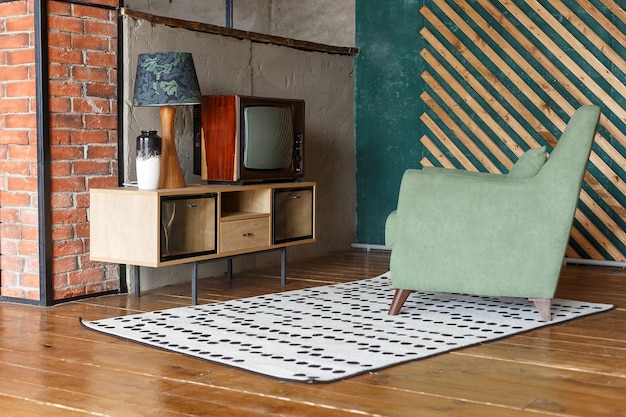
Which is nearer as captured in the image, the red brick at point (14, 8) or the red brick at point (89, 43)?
the red brick at point (14, 8)

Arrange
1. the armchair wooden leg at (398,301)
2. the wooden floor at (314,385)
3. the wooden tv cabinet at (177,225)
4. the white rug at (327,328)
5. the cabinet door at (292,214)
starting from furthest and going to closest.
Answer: the cabinet door at (292,214) < the wooden tv cabinet at (177,225) < the armchair wooden leg at (398,301) < the white rug at (327,328) < the wooden floor at (314,385)

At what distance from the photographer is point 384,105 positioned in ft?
19.2

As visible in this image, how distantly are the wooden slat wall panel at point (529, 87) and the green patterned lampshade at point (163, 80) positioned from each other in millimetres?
2278

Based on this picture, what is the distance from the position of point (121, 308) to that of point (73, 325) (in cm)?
40

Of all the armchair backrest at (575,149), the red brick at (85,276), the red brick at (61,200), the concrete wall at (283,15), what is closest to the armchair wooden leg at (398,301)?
the armchair backrest at (575,149)

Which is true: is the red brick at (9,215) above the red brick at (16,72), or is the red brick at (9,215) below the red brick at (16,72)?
below

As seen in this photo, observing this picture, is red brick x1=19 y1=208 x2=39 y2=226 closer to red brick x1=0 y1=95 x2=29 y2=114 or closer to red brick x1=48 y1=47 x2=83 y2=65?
red brick x1=0 y1=95 x2=29 y2=114

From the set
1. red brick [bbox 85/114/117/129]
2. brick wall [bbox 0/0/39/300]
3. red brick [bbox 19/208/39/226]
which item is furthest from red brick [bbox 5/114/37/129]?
red brick [bbox 19/208/39/226]

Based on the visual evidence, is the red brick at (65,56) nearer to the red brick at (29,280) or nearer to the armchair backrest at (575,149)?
the red brick at (29,280)

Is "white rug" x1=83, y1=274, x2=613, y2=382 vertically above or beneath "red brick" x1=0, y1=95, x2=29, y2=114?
beneath

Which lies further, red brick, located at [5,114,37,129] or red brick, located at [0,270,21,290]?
red brick, located at [0,270,21,290]

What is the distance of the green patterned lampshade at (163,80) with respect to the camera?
380cm

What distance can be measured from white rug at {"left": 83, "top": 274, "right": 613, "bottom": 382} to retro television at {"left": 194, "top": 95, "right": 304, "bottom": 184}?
0.63 m

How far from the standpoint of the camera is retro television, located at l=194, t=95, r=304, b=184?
4.15 metres
